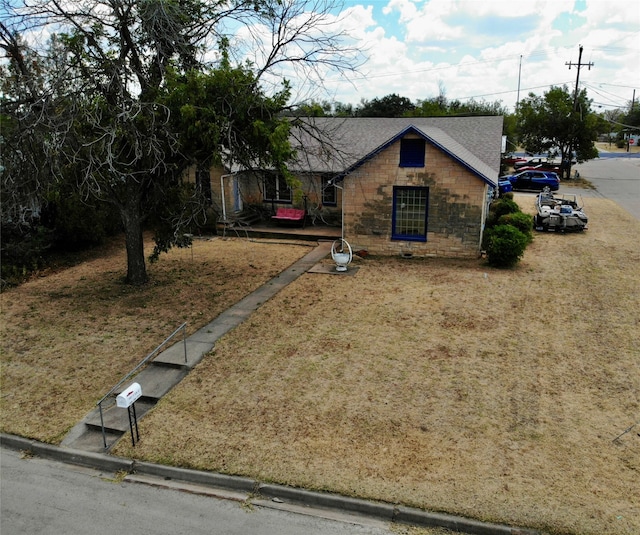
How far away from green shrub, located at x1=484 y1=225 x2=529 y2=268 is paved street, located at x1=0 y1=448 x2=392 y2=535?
38.7ft

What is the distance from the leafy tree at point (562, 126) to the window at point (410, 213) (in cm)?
2901

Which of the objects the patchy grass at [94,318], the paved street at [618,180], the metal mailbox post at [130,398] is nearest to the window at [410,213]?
the patchy grass at [94,318]

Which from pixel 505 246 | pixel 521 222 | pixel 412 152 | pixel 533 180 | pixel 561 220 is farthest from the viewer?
pixel 533 180

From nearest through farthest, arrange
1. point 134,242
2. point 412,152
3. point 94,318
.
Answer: point 94,318
point 134,242
point 412,152

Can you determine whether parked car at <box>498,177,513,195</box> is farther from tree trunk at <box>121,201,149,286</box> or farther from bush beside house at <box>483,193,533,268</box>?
tree trunk at <box>121,201,149,286</box>

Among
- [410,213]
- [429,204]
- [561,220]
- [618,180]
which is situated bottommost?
[618,180]

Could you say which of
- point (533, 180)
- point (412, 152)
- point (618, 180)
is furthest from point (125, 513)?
point (618, 180)

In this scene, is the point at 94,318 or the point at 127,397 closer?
the point at 127,397

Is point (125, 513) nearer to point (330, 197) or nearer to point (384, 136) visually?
point (330, 197)

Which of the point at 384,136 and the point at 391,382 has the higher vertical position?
the point at 384,136

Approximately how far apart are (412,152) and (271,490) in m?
13.1

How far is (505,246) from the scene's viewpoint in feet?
52.7

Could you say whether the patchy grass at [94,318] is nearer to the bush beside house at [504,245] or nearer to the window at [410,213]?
the window at [410,213]

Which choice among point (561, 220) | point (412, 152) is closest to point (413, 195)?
point (412, 152)
